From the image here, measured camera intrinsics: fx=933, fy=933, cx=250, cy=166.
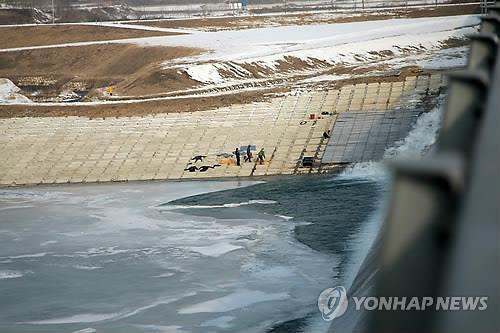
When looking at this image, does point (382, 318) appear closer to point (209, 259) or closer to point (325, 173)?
point (209, 259)

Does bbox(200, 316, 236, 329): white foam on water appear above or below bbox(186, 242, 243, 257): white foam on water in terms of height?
above

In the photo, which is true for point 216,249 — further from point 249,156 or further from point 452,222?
point 452,222

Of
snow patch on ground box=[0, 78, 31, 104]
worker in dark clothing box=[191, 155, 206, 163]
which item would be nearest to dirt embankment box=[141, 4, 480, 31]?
snow patch on ground box=[0, 78, 31, 104]

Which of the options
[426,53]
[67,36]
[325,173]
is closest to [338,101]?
[325,173]

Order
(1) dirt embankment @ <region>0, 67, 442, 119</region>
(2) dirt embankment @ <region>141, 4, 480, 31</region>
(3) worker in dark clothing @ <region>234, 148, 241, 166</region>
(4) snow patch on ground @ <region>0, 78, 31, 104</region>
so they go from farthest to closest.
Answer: (2) dirt embankment @ <region>141, 4, 480, 31</region>
(4) snow patch on ground @ <region>0, 78, 31, 104</region>
(1) dirt embankment @ <region>0, 67, 442, 119</region>
(3) worker in dark clothing @ <region>234, 148, 241, 166</region>

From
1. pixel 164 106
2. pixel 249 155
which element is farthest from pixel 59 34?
pixel 249 155

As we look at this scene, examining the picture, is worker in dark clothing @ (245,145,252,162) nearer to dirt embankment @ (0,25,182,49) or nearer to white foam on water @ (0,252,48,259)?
white foam on water @ (0,252,48,259)

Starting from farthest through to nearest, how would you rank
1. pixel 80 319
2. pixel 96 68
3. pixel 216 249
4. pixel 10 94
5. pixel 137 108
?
pixel 96 68, pixel 10 94, pixel 137 108, pixel 216 249, pixel 80 319

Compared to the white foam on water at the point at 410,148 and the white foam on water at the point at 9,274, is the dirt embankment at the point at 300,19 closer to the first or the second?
the white foam on water at the point at 410,148
